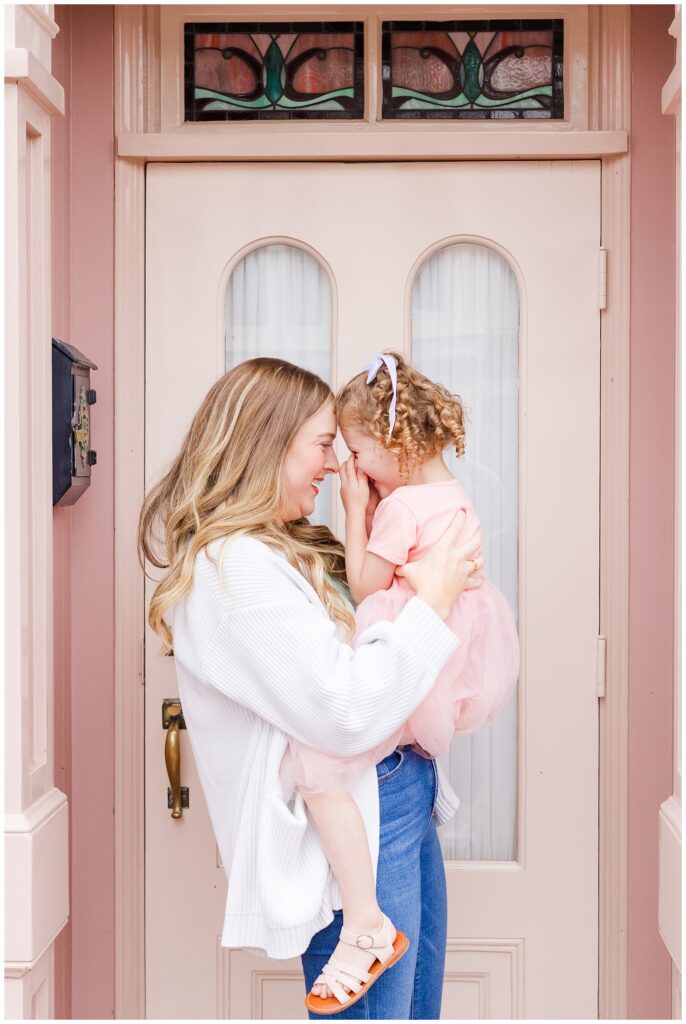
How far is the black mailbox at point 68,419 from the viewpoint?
212cm

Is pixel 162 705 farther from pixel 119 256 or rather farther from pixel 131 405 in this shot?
pixel 119 256

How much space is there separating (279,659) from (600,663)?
1144mm

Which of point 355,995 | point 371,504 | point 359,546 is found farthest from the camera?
point 371,504

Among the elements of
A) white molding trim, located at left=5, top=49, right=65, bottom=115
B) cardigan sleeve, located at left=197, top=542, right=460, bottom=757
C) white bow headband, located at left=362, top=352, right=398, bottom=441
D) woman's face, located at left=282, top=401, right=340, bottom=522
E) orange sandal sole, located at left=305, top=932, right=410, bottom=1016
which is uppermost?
white molding trim, located at left=5, top=49, right=65, bottom=115

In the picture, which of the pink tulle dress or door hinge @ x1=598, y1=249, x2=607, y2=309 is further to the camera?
door hinge @ x1=598, y1=249, x2=607, y2=309

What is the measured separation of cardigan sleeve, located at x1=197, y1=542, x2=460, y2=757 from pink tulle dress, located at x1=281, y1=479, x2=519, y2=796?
0.11 m

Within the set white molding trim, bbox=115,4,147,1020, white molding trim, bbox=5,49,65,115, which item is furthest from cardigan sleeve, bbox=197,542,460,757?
white molding trim, bbox=5,49,65,115

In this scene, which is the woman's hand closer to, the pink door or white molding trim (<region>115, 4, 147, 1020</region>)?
the pink door

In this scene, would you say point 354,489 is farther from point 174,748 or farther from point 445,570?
point 174,748

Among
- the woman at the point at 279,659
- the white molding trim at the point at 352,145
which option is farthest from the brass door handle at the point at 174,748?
the white molding trim at the point at 352,145

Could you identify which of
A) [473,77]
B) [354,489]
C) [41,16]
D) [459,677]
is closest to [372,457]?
[354,489]

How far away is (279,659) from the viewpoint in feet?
5.13

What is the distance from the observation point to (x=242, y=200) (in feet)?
7.91

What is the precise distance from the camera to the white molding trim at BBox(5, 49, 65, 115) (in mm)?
1683
